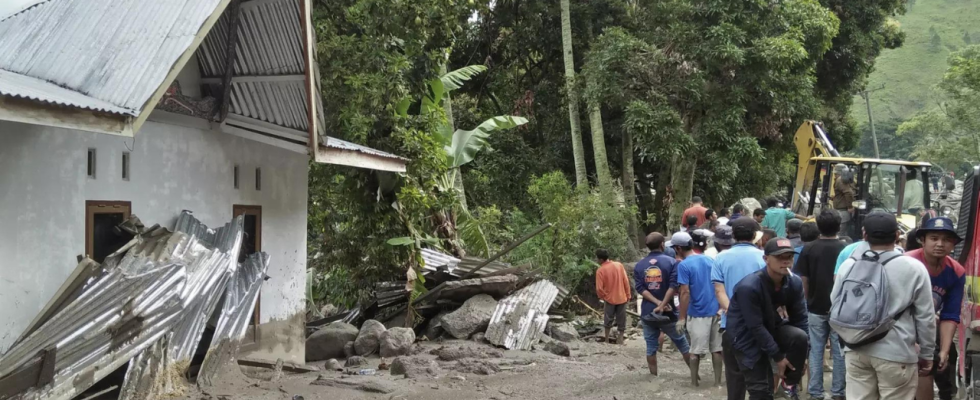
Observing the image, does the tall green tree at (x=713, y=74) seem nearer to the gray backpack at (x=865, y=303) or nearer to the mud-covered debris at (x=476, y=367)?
the mud-covered debris at (x=476, y=367)

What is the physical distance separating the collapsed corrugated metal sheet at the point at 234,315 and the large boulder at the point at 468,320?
3.72 meters

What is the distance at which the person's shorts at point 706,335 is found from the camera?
934cm

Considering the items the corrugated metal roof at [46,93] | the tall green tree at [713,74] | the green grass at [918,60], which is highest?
the green grass at [918,60]

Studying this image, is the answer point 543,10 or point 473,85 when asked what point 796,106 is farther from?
point 473,85

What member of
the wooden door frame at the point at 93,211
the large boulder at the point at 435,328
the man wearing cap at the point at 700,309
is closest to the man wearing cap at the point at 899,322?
the man wearing cap at the point at 700,309

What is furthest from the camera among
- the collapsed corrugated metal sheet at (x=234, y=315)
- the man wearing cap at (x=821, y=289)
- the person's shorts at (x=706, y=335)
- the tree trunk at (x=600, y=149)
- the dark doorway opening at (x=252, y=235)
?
the tree trunk at (x=600, y=149)

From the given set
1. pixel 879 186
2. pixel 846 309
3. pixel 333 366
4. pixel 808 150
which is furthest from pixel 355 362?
pixel 808 150

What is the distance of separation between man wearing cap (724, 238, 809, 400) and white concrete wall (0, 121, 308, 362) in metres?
5.99

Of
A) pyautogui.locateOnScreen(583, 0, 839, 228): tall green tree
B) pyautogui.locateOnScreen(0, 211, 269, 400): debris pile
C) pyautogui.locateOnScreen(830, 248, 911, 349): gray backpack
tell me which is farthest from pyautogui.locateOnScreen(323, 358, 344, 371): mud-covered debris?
pyautogui.locateOnScreen(583, 0, 839, 228): tall green tree

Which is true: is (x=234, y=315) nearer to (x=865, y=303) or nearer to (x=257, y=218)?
(x=257, y=218)

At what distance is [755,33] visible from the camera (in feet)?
65.1

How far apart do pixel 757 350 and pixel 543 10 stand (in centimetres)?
1969

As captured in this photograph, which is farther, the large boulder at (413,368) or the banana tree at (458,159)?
the banana tree at (458,159)

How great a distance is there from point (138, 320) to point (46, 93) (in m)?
2.12
